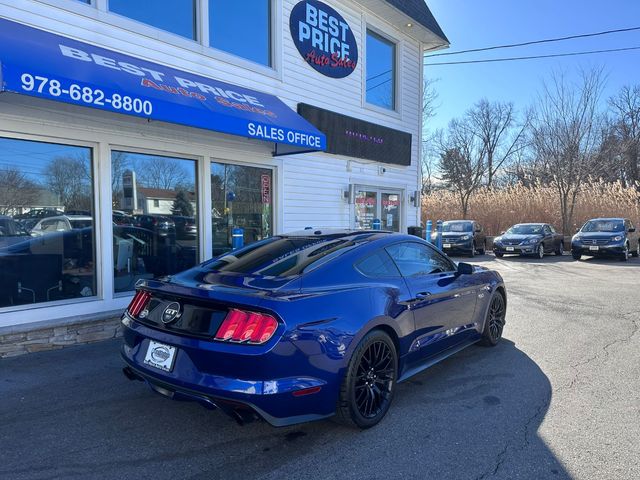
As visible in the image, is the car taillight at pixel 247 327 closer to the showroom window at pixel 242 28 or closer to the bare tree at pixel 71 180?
the bare tree at pixel 71 180

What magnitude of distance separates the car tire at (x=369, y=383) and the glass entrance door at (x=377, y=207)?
22.1 feet

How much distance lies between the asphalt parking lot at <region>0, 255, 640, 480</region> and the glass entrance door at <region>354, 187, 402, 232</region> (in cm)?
561

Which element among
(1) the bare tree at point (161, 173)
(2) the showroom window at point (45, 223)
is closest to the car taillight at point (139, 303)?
(2) the showroom window at point (45, 223)

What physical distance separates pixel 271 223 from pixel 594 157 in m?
21.2

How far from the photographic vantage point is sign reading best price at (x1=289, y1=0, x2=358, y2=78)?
8.55 m

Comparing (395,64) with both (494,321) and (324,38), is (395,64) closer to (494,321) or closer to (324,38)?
(324,38)

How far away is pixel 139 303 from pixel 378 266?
192cm

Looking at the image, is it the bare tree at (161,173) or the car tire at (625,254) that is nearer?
the bare tree at (161,173)

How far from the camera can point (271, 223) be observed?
832 centimetres

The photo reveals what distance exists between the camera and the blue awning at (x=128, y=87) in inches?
168

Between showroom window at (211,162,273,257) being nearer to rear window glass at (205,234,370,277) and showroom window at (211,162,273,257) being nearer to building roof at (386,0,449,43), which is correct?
rear window glass at (205,234,370,277)

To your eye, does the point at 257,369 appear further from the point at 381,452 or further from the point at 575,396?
the point at 575,396

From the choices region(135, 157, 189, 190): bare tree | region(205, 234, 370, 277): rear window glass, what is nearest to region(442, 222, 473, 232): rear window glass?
region(135, 157, 189, 190): bare tree

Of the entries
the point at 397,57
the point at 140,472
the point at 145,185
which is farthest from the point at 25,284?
the point at 397,57
